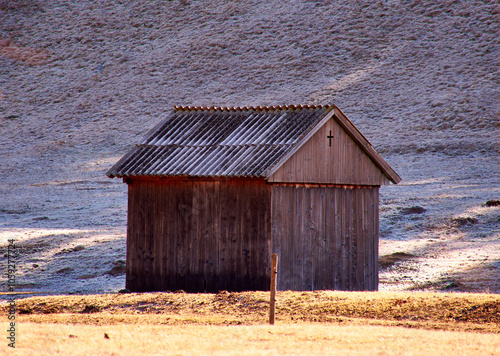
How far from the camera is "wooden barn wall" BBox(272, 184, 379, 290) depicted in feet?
53.0

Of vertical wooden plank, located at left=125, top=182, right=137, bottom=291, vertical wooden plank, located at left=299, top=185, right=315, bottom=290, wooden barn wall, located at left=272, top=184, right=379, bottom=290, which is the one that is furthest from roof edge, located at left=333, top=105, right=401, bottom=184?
vertical wooden plank, located at left=125, top=182, right=137, bottom=291

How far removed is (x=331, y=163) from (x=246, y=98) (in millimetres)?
33834

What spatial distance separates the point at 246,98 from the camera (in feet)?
165

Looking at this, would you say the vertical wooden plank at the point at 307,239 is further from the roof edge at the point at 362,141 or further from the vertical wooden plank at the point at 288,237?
the roof edge at the point at 362,141

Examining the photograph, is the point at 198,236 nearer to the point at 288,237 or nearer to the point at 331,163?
the point at 288,237

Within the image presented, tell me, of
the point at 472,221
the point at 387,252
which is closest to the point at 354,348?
the point at 387,252

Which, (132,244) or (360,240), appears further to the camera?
(132,244)

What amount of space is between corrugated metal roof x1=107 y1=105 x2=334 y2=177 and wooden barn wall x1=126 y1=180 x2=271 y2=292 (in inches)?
18.6

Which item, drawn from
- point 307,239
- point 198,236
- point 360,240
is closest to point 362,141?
point 360,240

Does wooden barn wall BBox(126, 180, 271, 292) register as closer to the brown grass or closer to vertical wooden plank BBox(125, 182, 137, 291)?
vertical wooden plank BBox(125, 182, 137, 291)

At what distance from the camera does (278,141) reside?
16.6m

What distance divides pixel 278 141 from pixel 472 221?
12.2 metres

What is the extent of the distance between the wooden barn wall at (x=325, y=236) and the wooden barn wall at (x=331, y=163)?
229 millimetres

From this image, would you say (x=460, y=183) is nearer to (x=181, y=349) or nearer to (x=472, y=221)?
(x=472, y=221)
